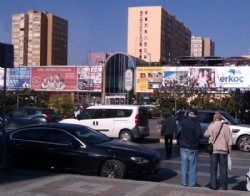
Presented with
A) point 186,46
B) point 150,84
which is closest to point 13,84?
point 150,84

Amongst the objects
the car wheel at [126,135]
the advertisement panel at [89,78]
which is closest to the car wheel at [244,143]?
the car wheel at [126,135]

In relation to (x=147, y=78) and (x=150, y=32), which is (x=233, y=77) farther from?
(x=150, y=32)

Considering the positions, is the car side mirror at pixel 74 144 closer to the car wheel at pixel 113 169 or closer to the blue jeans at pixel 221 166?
the car wheel at pixel 113 169

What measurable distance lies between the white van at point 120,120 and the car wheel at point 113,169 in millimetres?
10370

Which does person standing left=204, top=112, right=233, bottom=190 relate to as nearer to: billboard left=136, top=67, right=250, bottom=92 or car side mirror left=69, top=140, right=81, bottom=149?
car side mirror left=69, top=140, right=81, bottom=149

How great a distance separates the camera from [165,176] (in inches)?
505

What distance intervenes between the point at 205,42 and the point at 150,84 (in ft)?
455

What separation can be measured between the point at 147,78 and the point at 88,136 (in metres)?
52.1

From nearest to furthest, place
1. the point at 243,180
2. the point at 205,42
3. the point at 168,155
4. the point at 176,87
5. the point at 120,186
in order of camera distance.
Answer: the point at 120,186, the point at 243,180, the point at 168,155, the point at 176,87, the point at 205,42

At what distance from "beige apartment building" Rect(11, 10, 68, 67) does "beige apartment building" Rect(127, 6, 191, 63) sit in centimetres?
1994

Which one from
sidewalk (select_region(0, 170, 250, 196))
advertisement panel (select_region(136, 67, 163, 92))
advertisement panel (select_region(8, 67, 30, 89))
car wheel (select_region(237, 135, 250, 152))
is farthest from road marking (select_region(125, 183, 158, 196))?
advertisement panel (select_region(8, 67, 30, 89))

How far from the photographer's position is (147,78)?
64312 millimetres

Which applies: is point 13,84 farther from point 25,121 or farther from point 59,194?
point 59,194

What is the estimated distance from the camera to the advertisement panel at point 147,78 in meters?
62.9
